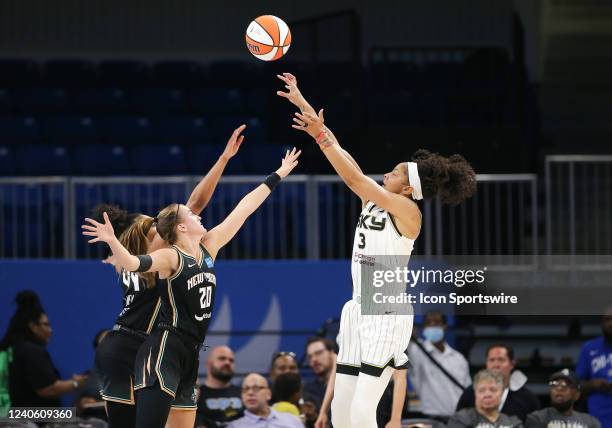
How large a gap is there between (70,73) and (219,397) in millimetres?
8180

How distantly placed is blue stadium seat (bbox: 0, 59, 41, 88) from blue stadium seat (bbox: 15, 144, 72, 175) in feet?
7.89

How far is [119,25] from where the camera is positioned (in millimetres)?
18797

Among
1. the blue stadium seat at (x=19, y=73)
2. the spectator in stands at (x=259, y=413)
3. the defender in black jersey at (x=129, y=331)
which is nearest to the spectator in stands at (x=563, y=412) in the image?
the spectator in stands at (x=259, y=413)

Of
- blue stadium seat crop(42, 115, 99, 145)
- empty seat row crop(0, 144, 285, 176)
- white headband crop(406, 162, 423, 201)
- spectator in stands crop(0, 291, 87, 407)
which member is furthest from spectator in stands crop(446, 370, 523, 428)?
blue stadium seat crop(42, 115, 99, 145)

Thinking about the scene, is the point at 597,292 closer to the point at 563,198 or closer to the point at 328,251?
the point at 563,198

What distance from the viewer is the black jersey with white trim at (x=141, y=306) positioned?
7.61 m

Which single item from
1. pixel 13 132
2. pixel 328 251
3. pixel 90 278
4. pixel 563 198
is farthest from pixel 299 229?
pixel 13 132

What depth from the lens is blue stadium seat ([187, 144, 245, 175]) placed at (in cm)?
1495

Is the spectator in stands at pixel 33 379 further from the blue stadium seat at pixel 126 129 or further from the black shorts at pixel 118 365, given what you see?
the blue stadium seat at pixel 126 129

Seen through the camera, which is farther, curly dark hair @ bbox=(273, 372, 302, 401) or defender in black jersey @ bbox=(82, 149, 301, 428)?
curly dark hair @ bbox=(273, 372, 302, 401)

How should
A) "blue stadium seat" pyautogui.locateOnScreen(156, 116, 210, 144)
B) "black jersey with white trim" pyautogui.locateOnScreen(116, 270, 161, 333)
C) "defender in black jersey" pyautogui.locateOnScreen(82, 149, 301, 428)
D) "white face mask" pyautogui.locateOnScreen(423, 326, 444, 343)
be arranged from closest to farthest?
"defender in black jersey" pyautogui.locateOnScreen(82, 149, 301, 428) → "black jersey with white trim" pyautogui.locateOnScreen(116, 270, 161, 333) → "white face mask" pyautogui.locateOnScreen(423, 326, 444, 343) → "blue stadium seat" pyautogui.locateOnScreen(156, 116, 210, 144)

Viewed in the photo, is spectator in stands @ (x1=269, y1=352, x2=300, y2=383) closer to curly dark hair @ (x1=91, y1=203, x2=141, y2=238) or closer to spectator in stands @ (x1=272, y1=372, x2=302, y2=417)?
spectator in stands @ (x1=272, y1=372, x2=302, y2=417)

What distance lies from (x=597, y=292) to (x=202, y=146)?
520cm

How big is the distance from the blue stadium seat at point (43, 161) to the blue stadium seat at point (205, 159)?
151 cm
